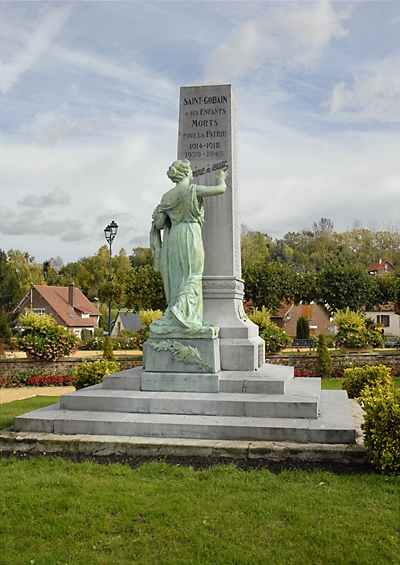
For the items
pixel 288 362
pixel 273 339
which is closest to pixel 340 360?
pixel 288 362

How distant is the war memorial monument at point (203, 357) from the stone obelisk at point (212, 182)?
0.02 metres

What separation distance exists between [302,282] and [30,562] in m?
29.2

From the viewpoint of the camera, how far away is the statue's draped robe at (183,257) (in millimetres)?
7816

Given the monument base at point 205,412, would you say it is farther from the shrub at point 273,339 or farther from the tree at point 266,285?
the tree at point 266,285

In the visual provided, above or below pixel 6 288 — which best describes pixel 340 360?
below

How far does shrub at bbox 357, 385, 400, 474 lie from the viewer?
5469 mm

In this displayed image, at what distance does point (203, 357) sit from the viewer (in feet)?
25.0

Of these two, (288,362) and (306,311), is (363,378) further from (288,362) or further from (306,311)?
(306,311)

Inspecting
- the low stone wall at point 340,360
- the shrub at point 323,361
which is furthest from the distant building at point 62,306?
the shrub at point 323,361

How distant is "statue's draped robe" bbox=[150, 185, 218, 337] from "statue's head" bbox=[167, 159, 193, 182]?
155 mm

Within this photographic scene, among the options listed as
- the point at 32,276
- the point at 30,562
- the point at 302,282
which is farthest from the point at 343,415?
the point at 32,276

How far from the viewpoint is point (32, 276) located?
5938 centimetres

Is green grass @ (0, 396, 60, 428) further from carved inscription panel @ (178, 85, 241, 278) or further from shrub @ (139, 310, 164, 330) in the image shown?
shrub @ (139, 310, 164, 330)

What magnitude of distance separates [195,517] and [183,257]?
4094 mm
